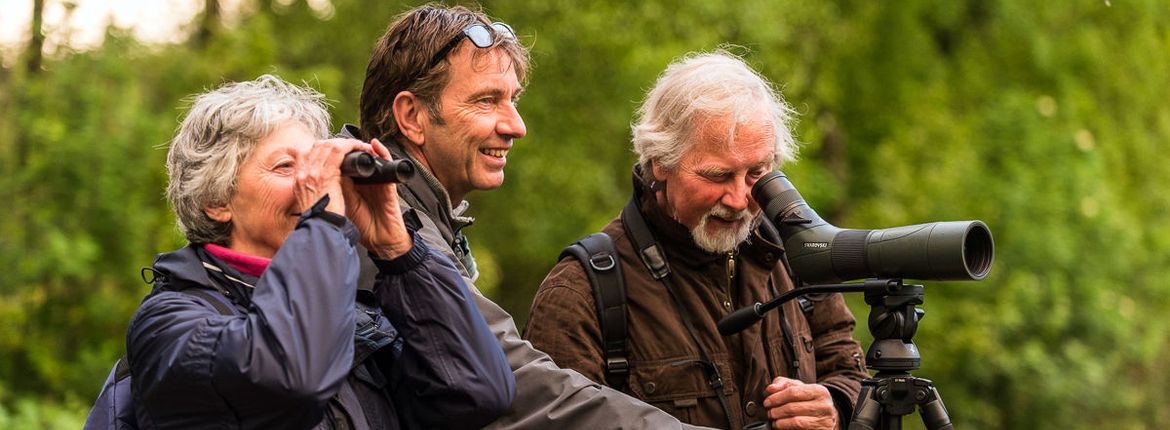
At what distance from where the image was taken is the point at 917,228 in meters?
2.85

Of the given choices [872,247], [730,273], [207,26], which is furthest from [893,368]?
[207,26]

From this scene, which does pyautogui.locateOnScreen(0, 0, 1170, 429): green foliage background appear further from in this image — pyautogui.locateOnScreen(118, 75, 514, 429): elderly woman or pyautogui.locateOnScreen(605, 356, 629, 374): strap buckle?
pyautogui.locateOnScreen(118, 75, 514, 429): elderly woman

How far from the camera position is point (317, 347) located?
2.30 metres

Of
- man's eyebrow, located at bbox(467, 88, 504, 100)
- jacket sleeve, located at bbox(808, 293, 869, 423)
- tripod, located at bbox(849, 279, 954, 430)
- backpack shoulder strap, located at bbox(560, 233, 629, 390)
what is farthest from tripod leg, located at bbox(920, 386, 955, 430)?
man's eyebrow, located at bbox(467, 88, 504, 100)

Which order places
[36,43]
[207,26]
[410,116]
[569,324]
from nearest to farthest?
[410,116], [569,324], [36,43], [207,26]

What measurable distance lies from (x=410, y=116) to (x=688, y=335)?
33.1 inches

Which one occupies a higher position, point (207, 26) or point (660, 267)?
point (660, 267)

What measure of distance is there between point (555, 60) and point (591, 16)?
0.51m

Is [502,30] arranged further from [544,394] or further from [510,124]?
[544,394]

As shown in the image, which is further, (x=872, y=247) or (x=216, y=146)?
(x=872, y=247)

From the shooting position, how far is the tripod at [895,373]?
285 cm

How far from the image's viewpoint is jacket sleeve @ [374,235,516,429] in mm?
2604

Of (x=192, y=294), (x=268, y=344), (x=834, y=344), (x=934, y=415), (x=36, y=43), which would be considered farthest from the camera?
(x=36, y=43)

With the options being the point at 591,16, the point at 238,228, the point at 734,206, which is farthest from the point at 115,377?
the point at 591,16
